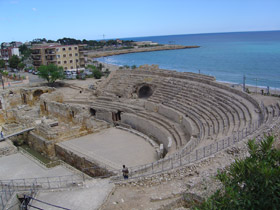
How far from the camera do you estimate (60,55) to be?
63.2 meters

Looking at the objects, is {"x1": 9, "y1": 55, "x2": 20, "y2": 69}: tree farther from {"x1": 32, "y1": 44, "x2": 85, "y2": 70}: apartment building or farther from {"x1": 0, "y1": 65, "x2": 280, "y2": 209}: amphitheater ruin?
{"x1": 0, "y1": 65, "x2": 280, "y2": 209}: amphitheater ruin

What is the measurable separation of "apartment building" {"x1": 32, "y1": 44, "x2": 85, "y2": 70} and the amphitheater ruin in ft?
79.3

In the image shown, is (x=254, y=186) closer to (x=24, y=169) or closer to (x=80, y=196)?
(x=80, y=196)

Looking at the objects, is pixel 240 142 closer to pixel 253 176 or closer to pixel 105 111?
pixel 253 176

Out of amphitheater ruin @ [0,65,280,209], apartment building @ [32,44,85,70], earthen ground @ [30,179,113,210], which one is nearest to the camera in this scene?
earthen ground @ [30,179,113,210]

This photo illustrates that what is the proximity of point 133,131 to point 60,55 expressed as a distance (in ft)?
133

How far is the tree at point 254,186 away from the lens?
7.87 m

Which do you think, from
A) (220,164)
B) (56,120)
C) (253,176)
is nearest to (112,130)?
(56,120)

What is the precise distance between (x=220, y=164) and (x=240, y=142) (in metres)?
2.44

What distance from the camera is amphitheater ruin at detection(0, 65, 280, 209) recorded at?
1372 centimetres

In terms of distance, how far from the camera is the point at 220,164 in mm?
13492

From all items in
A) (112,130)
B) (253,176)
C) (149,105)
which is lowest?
(112,130)

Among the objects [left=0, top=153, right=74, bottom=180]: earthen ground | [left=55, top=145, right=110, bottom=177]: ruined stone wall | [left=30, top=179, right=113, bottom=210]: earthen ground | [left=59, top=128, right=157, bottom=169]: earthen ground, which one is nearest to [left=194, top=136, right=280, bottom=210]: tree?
[left=30, top=179, right=113, bottom=210]: earthen ground

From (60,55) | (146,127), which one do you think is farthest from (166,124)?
(60,55)
